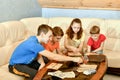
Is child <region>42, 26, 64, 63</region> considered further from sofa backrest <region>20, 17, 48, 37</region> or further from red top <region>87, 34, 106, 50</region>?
sofa backrest <region>20, 17, 48, 37</region>

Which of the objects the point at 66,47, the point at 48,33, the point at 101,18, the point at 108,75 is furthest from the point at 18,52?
the point at 101,18

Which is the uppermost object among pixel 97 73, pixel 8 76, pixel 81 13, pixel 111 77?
pixel 81 13

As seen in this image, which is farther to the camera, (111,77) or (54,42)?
(111,77)

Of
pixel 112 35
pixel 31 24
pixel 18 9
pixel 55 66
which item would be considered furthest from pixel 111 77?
pixel 18 9

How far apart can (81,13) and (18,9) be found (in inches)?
47.8

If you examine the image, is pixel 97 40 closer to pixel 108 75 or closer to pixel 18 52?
pixel 108 75

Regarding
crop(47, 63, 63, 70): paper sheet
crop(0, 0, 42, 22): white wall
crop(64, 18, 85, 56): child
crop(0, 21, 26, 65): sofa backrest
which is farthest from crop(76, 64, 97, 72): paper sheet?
crop(0, 0, 42, 22): white wall

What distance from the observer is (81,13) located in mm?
4309

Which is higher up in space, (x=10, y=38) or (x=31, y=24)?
(x=31, y=24)

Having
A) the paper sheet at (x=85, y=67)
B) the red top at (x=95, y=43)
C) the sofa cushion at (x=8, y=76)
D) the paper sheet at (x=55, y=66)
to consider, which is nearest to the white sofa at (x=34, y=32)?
the sofa cushion at (x=8, y=76)

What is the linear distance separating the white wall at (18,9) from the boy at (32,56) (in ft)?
4.20

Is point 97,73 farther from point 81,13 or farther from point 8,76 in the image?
point 81,13

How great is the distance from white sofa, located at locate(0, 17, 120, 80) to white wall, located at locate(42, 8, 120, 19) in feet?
1.13

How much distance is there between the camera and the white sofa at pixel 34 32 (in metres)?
3.14
